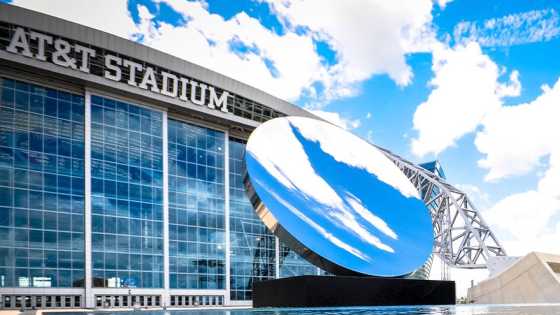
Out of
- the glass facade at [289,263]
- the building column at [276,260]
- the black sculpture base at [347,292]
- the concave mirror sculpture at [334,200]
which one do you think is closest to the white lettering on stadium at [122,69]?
the building column at [276,260]

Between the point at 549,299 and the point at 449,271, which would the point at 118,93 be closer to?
the point at 549,299

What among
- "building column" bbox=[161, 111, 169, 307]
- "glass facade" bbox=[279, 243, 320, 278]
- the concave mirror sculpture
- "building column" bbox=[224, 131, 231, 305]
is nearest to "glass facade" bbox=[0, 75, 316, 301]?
"building column" bbox=[224, 131, 231, 305]

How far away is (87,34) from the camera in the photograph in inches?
1706

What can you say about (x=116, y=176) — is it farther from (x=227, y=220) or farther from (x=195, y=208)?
(x=227, y=220)

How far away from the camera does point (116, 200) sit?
4419 centimetres

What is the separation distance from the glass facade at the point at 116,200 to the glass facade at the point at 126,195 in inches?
3.2

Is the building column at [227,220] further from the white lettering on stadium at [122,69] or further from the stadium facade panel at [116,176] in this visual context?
the white lettering on stadium at [122,69]

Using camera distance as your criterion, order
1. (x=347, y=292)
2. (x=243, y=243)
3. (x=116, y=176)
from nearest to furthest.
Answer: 1. (x=347, y=292)
2. (x=116, y=176)
3. (x=243, y=243)

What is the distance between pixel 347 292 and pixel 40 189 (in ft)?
88.7

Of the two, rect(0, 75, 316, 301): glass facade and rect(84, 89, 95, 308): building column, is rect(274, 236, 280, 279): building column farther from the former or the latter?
rect(84, 89, 95, 308): building column

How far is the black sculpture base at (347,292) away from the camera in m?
21.4

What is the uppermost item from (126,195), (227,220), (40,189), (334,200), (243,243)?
(40,189)

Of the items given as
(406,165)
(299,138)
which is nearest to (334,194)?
(299,138)

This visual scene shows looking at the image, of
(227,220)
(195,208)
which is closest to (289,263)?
(227,220)
